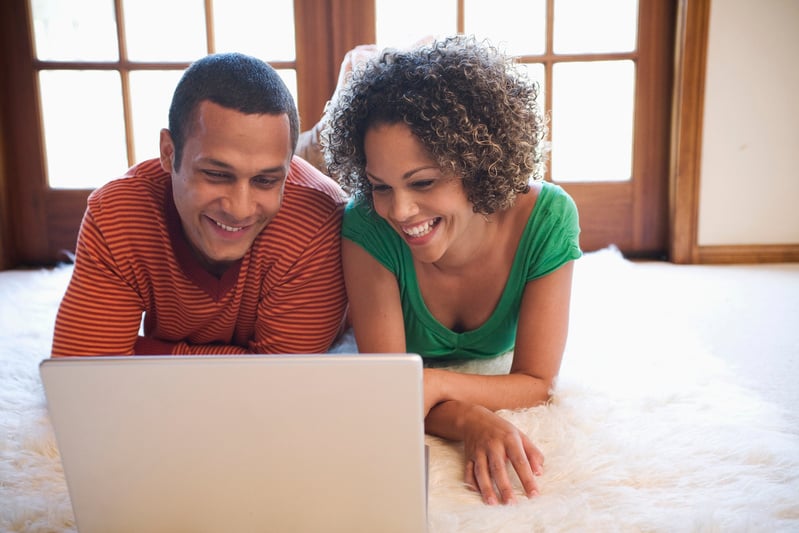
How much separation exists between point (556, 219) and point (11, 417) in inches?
41.5

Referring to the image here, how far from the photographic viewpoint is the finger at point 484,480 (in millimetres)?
964

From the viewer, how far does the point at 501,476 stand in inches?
38.9

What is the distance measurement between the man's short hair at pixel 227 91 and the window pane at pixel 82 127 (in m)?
1.76

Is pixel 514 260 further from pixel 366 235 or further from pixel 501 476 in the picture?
pixel 501 476

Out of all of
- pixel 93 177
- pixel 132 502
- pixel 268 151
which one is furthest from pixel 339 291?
pixel 93 177

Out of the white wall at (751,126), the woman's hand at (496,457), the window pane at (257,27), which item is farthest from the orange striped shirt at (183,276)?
the white wall at (751,126)

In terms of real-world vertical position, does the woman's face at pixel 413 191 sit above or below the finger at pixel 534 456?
above

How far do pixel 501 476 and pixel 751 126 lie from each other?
2084 mm

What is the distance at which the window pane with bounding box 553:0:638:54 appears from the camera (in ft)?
8.62

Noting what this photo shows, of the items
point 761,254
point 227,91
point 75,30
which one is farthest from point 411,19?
point 227,91

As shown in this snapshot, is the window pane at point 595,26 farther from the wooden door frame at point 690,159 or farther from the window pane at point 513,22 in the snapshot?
the wooden door frame at point 690,159

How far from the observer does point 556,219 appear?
1.26 meters

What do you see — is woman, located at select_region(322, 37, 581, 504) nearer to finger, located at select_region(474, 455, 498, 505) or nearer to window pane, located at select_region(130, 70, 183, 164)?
finger, located at select_region(474, 455, 498, 505)

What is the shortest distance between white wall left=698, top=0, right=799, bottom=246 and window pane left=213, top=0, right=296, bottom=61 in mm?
1562
